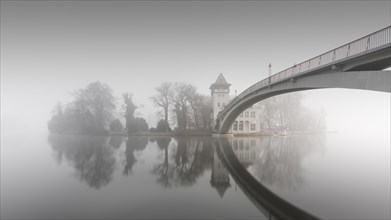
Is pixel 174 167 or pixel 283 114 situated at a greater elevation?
pixel 283 114

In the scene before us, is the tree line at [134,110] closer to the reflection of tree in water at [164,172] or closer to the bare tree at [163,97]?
the bare tree at [163,97]

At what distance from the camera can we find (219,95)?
155ft

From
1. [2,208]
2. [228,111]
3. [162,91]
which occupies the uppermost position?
[162,91]

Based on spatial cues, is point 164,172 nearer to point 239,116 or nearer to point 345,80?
point 345,80

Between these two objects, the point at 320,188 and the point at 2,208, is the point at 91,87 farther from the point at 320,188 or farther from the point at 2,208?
the point at 320,188

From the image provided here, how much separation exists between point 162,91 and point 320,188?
41.1 meters

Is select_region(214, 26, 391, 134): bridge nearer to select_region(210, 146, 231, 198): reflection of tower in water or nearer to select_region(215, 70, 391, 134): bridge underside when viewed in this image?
select_region(215, 70, 391, 134): bridge underside

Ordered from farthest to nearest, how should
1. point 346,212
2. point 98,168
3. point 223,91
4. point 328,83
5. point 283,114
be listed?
point 283,114 → point 223,91 → point 98,168 → point 328,83 → point 346,212

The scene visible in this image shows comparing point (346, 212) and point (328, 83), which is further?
point (328, 83)

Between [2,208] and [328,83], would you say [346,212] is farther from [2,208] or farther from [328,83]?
[2,208]

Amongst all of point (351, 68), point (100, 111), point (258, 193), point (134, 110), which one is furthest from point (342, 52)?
point (100, 111)

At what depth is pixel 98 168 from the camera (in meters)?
14.0

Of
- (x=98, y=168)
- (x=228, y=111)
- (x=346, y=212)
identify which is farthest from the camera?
(x=228, y=111)

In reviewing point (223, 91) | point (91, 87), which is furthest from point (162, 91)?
point (91, 87)
